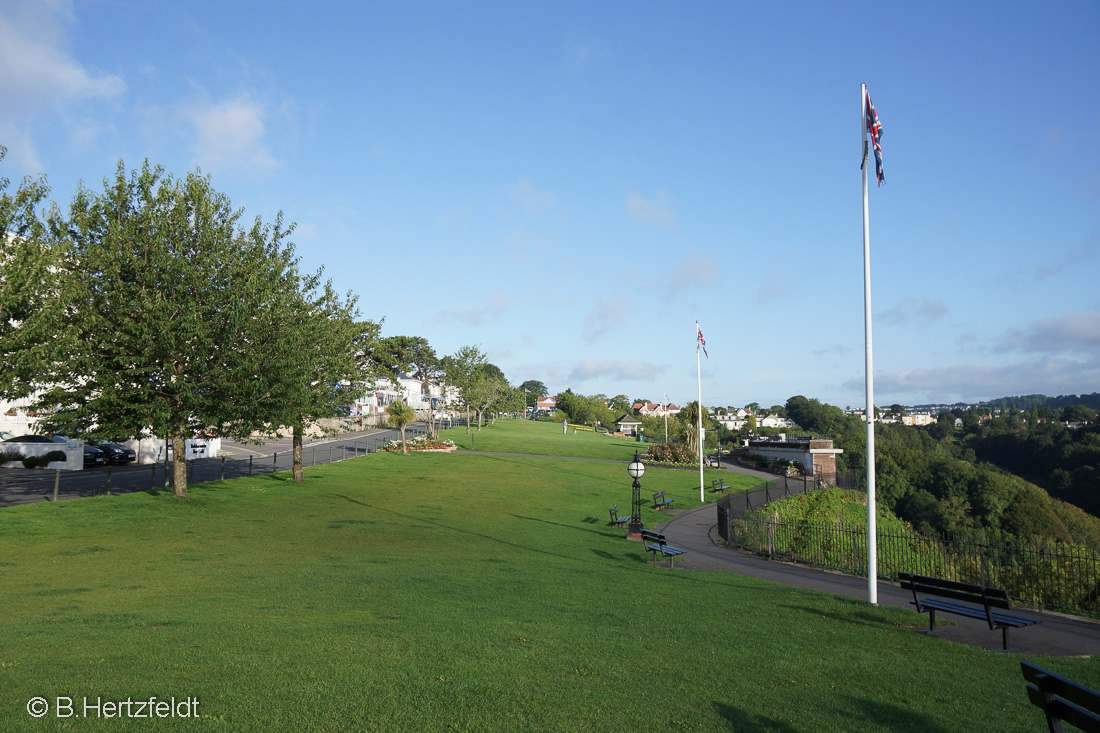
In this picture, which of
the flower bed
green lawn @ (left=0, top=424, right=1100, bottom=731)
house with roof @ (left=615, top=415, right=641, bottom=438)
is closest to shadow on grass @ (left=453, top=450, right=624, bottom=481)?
the flower bed

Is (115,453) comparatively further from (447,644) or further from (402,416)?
(447,644)

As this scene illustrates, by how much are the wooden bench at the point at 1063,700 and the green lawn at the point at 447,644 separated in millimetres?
1806

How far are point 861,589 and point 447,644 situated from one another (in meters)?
11.7

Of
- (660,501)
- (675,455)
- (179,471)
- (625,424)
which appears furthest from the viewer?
(625,424)

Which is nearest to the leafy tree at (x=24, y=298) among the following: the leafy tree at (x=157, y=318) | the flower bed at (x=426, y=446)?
the leafy tree at (x=157, y=318)

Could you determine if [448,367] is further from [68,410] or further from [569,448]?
[68,410]

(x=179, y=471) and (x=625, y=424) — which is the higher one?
(x=179, y=471)

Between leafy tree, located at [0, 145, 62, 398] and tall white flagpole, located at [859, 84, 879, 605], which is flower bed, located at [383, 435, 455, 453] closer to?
leafy tree, located at [0, 145, 62, 398]

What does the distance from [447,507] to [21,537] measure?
14.8 metres

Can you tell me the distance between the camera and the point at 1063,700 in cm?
437

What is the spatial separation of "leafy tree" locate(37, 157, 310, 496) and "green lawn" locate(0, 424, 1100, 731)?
457cm

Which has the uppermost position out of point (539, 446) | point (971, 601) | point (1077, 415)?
point (1077, 415)

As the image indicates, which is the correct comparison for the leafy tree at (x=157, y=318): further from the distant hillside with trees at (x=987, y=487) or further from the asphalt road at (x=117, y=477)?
the distant hillside with trees at (x=987, y=487)

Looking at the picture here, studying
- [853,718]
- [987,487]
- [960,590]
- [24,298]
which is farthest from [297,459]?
[987,487]
